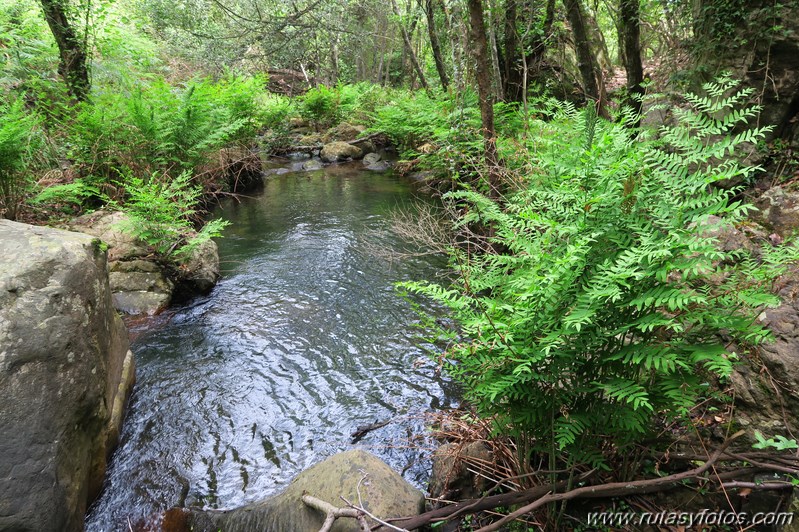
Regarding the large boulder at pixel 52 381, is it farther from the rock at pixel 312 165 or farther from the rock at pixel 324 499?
the rock at pixel 312 165

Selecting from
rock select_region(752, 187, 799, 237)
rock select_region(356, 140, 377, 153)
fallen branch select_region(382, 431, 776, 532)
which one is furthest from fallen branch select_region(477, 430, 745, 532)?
rock select_region(356, 140, 377, 153)

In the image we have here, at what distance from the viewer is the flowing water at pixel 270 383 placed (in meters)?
3.34

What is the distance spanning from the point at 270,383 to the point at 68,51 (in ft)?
26.0

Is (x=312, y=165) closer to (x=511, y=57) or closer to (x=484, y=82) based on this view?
(x=511, y=57)

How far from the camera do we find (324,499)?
2.65 m

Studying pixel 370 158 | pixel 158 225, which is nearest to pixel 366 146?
pixel 370 158

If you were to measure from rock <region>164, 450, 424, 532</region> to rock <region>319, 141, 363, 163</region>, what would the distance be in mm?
13890

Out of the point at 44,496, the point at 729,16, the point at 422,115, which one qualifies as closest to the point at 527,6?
the point at 422,115

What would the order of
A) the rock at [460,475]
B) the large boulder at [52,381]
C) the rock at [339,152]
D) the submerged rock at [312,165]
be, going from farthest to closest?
the rock at [339,152] → the submerged rock at [312,165] → the rock at [460,475] → the large boulder at [52,381]

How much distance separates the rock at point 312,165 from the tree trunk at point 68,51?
7.08m

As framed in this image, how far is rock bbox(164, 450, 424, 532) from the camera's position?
2582mm

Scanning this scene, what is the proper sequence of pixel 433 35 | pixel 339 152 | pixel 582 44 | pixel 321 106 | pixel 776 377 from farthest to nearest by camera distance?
pixel 321 106, pixel 339 152, pixel 433 35, pixel 582 44, pixel 776 377

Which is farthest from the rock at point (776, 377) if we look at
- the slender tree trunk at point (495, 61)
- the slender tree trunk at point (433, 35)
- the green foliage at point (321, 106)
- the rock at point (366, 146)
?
the green foliage at point (321, 106)

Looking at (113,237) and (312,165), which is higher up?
(312,165)
